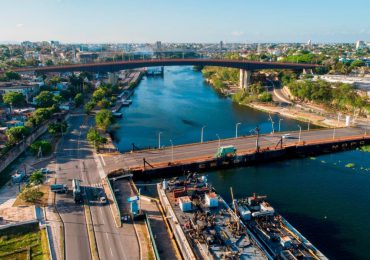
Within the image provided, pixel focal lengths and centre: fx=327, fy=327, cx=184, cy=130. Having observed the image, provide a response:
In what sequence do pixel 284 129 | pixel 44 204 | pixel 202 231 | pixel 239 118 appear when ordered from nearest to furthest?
1. pixel 202 231
2. pixel 44 204
3. pixel 284 129
4. pixel 239 118

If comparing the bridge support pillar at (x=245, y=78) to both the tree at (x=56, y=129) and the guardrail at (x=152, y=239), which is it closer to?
the tree at (x=56, y=129)

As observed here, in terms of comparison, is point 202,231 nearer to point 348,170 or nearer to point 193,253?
point 193,253

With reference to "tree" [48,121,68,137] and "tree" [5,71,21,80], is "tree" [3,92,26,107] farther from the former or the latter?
"tree" [5,71,21,80]

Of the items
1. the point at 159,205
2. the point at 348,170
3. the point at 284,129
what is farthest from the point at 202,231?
the point at 284,129

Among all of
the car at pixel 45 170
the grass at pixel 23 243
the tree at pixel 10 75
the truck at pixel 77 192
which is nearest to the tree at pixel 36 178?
the truck at pixel 77 192

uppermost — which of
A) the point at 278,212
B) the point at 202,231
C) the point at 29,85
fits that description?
the point at 29,85

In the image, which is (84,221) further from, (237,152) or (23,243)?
(237,152)
